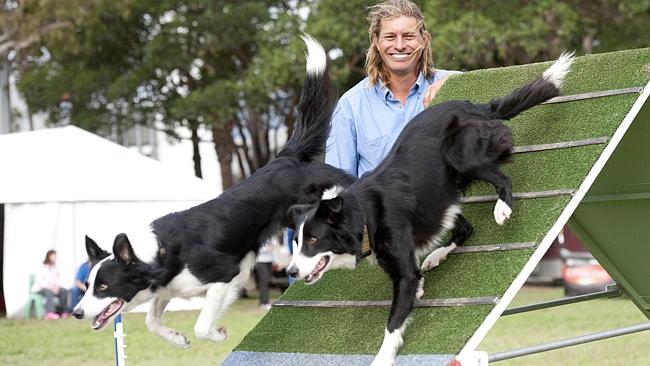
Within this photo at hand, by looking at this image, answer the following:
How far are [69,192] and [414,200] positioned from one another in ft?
49.4

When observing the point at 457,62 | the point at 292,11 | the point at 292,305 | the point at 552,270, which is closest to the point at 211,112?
the point at 292,11

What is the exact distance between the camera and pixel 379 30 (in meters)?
5.90

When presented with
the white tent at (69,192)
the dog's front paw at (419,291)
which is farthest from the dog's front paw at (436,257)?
the white tent at (69,192)

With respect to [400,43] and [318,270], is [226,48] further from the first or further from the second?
[318,270]

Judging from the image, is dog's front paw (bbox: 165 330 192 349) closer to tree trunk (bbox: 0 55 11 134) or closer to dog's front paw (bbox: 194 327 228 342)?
dog's front paw (bbox: 194 327 228 342)

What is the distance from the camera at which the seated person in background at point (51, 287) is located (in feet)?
61.9

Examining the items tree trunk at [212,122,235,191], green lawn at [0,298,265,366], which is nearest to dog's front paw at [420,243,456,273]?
green lawn at [0,298,265,366]

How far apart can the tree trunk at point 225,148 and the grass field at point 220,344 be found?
10.7 metres

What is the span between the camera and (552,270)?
88.3 ft

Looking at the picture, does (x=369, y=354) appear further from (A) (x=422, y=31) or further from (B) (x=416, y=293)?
(A) (x=422, y=31)

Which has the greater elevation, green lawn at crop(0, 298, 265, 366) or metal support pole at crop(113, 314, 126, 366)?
metal support pole at crop(113, 314, 126, 366)

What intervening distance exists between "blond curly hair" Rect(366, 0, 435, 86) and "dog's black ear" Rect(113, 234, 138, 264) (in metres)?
1.90

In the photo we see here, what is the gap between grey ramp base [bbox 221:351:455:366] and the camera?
481 cm

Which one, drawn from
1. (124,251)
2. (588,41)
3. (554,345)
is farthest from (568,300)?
(588,41)
